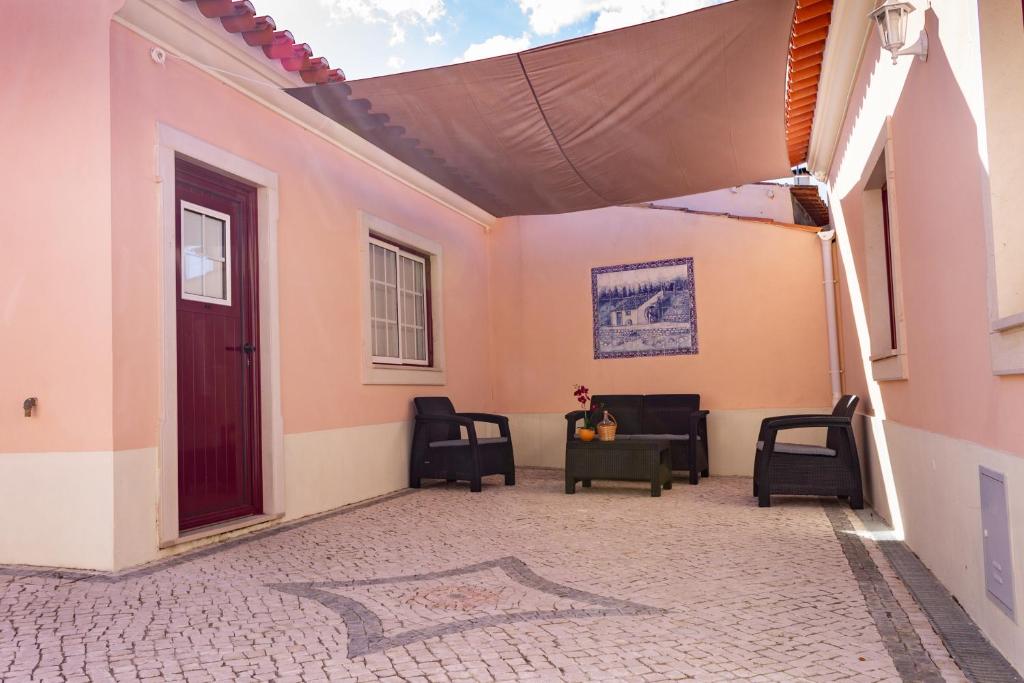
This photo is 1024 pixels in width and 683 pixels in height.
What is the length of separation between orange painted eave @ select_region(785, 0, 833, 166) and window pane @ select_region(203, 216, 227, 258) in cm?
363

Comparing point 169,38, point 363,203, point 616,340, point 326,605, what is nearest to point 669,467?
point 616,340

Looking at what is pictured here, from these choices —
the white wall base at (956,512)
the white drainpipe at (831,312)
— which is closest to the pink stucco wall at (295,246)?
the white drainpipe at (831,312)

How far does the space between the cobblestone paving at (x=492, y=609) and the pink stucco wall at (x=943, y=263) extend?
0.79m

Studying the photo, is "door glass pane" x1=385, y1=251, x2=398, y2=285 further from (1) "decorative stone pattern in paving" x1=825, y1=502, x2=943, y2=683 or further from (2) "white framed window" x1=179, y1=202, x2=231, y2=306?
(1) "decorative stone pattern in paving" x1=825, y1=502, x2=943, y2=683

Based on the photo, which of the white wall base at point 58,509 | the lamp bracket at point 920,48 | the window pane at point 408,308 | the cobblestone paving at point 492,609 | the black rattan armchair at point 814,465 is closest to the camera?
the cobblestone paving at point 492,609

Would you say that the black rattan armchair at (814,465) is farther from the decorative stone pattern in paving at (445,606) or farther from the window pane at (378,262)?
the window pane at (378,262)

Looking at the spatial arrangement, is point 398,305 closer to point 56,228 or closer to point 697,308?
point 697,308

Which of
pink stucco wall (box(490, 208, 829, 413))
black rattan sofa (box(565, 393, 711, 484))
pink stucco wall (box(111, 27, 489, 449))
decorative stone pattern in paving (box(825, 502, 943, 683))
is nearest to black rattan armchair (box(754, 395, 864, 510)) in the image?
decorative stone pattern in paving (box(825, 502, 943, 683))

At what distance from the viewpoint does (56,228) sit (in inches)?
154

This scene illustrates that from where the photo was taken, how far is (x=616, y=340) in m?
7.98

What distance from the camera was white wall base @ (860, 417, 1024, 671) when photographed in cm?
212

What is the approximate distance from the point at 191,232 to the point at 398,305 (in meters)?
2.62

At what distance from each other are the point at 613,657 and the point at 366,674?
2.56 feet

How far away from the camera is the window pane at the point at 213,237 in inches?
183
